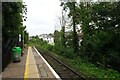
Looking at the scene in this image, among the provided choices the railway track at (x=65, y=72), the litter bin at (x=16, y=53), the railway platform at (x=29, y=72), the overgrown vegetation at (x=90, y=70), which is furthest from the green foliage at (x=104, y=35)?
the litter bin at (x=16, y=53)

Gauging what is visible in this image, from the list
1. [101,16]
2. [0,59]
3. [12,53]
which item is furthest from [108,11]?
[0,59]

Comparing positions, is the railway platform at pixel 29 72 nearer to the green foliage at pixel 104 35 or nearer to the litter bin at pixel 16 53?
the litter bin at pixel 16 53

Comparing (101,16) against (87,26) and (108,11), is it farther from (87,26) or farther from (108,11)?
(87,26)

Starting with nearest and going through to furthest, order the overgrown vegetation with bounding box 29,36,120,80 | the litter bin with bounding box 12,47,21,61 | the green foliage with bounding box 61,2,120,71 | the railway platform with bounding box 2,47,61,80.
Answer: the railway platform with bounding box 2,47,61,80
the overgrown vegetation with bounding box 29,36,120,80
the litter bin with bounding box 12,47,21,61
the green foliage with bounding box 61,2,120,71

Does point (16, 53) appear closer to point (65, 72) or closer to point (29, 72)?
point (29, 72)

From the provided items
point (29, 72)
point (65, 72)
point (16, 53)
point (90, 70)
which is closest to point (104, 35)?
point (90, 70)

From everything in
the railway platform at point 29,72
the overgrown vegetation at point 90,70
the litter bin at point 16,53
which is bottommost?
the overgrown vegetation at point 90,70

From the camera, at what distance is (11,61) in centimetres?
2342

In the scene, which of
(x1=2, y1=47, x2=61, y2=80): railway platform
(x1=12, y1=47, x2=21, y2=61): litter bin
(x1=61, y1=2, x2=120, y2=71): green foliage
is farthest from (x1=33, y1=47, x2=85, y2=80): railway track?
(x1=61, y1=2, x2=120, y2=71): green foliage

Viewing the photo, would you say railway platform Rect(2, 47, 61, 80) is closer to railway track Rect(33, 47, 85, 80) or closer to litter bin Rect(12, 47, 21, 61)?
railway track Rect(33, 47, 85, 80)

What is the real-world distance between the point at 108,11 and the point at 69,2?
13.4 meters

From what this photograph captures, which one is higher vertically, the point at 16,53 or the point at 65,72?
the point at 16,53

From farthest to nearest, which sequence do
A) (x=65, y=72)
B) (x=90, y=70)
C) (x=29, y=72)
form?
(x=90, y=70) → (x=65, y=72) → (x=29, y=72)

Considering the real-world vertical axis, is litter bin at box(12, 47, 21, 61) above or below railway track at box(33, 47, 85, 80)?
above
